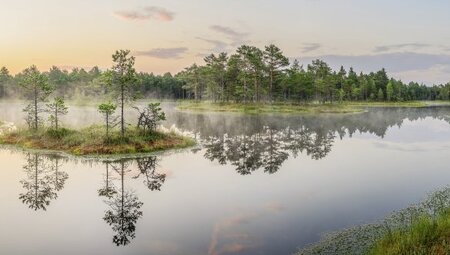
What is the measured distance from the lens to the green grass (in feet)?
42.9

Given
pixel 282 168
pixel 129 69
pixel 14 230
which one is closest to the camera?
pixel 14 230

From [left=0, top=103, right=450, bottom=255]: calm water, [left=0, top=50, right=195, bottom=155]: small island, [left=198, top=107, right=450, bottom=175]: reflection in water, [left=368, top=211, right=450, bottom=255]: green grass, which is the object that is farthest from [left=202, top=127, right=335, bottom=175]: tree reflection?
[left=368, top=211, right=450, bottom=255]: green grass

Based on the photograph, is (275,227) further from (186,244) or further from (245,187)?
(245,187)

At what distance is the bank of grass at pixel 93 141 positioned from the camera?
3900cm

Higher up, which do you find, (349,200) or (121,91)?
(121,91)

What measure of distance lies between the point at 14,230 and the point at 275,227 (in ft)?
39.6

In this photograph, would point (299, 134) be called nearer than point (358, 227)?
No

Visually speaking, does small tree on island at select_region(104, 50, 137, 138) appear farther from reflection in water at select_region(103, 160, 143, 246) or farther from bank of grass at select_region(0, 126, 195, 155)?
reflection in water at select_region(103, 160, 143, 246)

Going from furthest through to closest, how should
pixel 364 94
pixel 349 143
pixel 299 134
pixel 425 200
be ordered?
pixel 364 94, pixel 299 134, pixel 349 143, pixel 425 200

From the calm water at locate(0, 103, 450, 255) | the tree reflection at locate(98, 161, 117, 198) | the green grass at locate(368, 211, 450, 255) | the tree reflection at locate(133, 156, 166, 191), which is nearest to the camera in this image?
the green grass at locate(368, 211, 450, 255)

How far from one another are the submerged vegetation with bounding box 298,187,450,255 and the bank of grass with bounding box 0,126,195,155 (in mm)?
25331

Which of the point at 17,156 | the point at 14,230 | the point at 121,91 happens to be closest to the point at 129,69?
the point at 121,91

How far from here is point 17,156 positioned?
37.9 meters

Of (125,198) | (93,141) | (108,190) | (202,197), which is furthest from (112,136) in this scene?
(202,197)
